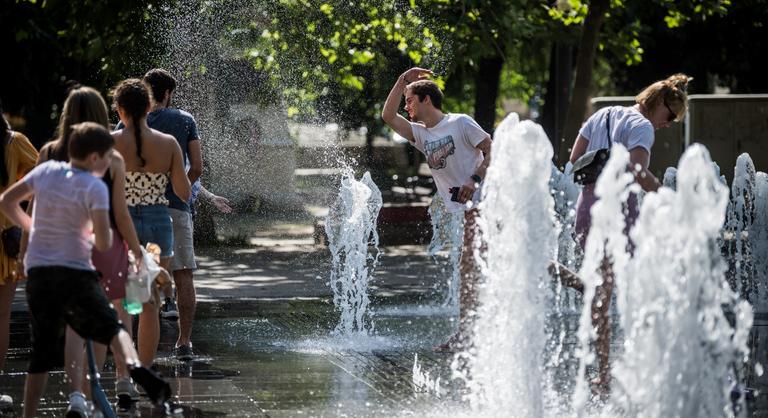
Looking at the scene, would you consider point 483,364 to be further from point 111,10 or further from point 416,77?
point 111,10

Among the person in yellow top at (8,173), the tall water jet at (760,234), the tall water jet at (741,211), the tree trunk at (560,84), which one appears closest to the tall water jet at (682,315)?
the person in yellow top at (8,173)

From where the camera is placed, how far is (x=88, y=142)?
5.27 m

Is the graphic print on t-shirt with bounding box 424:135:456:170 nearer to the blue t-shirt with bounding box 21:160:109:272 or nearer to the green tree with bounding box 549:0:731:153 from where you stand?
the blue t-shirt with bounding box 21:160:109:272

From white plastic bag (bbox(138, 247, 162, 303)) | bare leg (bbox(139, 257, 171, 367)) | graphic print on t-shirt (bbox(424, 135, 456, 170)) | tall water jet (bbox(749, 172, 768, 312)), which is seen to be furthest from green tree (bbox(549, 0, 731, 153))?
white plastic bag (bbox(138, 247, 162, 303))

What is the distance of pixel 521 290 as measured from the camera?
623 centimetres

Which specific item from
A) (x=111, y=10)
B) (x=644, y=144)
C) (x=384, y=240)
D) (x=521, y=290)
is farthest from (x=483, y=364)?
(x=111, y=10)

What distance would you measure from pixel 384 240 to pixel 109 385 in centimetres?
1008

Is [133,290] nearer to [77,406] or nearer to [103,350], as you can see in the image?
[103,350]

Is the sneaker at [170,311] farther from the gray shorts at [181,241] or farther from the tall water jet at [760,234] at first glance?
the tall water jet at [760,234]

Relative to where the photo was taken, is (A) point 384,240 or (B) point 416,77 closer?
(B) point 416,77

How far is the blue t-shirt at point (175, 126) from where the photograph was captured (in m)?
7.59

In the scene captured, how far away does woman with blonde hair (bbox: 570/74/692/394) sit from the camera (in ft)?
21.8

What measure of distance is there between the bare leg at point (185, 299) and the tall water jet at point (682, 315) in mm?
3418

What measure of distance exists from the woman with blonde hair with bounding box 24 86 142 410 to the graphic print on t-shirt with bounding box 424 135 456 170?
2.56 m
